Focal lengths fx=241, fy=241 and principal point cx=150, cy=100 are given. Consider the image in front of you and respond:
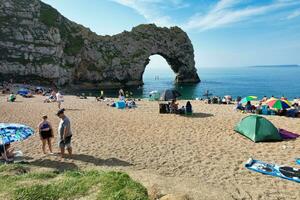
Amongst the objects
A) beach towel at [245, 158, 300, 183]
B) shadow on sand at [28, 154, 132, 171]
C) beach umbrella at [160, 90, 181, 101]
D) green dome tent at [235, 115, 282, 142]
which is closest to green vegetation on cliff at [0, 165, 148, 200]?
shadow on sand at [28, 154, 132, 171]

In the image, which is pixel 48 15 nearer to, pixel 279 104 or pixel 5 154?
pixel 279 104

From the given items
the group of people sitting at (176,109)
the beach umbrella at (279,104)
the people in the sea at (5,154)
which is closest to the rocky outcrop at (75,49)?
the group of people sitting at (176,109)

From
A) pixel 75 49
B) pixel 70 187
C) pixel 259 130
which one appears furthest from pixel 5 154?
pixel 75 49

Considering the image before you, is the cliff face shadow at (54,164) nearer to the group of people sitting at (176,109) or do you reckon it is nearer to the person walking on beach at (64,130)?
the person walking on beach at (64,130)

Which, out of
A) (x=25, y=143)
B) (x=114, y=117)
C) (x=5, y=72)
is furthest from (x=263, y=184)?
(x=5, y=72)

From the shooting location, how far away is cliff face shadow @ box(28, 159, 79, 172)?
29.4 feet

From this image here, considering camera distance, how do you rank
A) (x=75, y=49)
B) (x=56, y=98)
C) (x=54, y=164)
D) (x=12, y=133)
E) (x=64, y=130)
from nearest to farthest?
(x=12, y=133) < (x=54, y=164) < (x=64, y=130) < (x=56, y=98) < (x=75, y=49)

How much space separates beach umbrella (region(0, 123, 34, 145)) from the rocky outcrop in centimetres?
6167

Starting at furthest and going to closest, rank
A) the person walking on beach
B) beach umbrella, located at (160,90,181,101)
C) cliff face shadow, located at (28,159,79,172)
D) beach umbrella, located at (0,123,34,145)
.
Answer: beach umbrella, located at (160,90,181,101)
the person walking on beach
cliff face shadow, located at (28,159,79,172)
beach umbrella, located at (0,123,34,145)

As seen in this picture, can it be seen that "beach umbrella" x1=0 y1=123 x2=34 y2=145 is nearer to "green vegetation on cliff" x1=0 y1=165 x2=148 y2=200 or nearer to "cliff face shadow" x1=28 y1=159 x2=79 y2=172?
"cliff face shadow" x1=28 y1=159 x2=79 y2=172

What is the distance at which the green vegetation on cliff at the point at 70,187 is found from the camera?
5477 mm

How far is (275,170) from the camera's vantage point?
8.86m

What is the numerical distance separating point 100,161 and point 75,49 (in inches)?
2814

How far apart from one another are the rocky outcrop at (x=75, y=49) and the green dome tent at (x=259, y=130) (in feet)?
203
